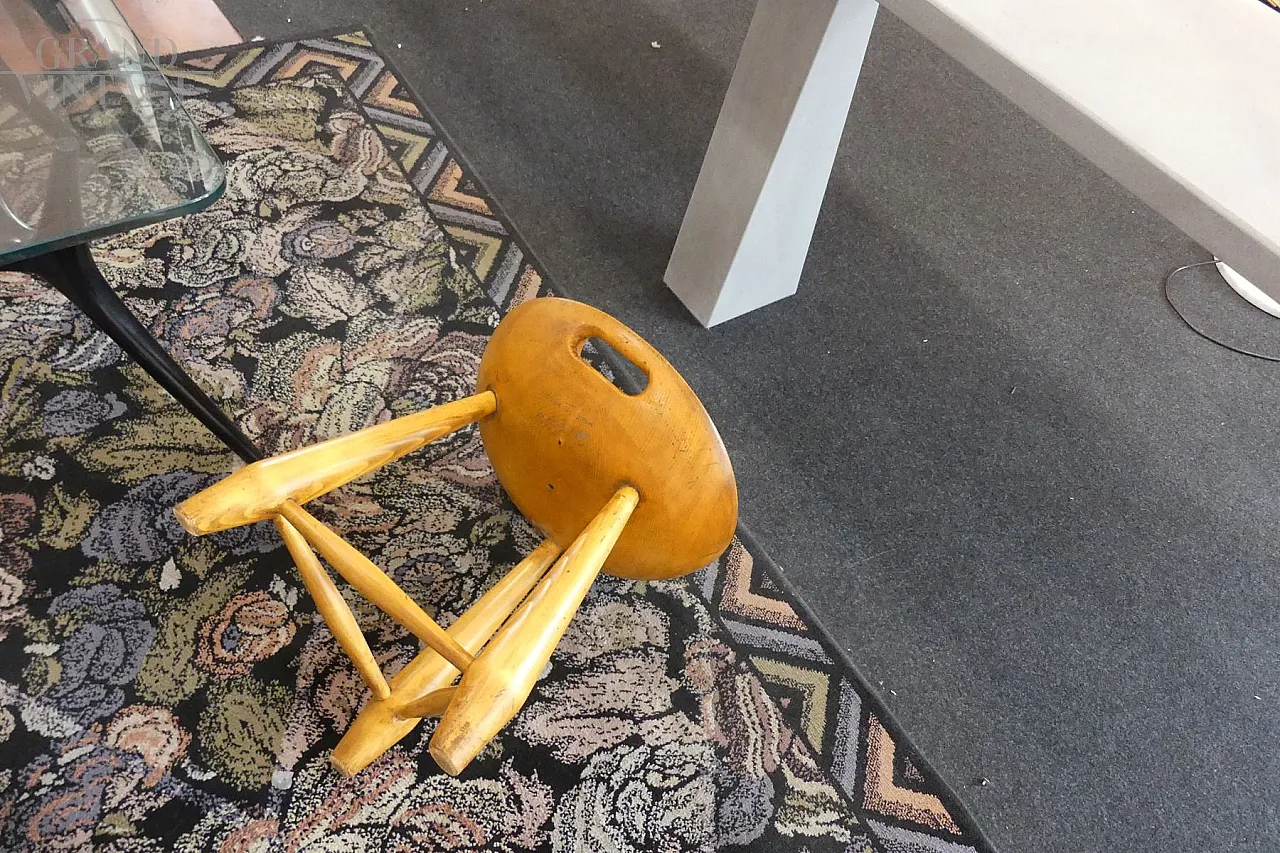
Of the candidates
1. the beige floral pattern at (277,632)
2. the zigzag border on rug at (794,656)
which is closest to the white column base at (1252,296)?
the zigzag border on rug at (794,656)

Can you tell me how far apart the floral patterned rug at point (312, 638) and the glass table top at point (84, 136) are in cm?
32

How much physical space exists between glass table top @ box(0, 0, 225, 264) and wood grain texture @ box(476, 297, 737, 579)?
36 cm

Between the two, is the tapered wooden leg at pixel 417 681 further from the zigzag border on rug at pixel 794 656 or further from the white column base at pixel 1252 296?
the white column base at pixel 1252 296

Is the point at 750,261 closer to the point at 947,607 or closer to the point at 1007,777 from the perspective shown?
the point at 947,607

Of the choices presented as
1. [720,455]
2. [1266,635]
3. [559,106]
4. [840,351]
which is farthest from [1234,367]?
[559,106]

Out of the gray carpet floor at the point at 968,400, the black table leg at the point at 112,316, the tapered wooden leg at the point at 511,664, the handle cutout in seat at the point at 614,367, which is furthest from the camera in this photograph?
the handle cutout in seat at the point at 614,367

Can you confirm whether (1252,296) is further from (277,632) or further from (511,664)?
(277,632)

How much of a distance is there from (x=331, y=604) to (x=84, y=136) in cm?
58

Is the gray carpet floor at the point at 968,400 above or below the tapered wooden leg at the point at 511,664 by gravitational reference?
below

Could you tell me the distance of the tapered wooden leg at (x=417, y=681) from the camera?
2.66 feet

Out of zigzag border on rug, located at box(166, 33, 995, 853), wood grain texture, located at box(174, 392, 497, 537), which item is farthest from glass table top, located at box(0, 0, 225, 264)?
zigzag border on rug, located at box(166, 33, 995, 853)

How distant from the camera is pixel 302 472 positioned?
661mm

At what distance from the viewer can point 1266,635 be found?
1.17 m

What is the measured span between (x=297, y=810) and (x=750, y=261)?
0.91m
